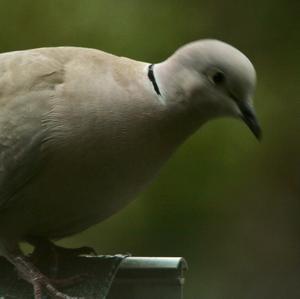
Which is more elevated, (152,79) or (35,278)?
(152,79)

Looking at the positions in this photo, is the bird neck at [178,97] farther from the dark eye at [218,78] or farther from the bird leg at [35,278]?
the bird leg at [35,278]

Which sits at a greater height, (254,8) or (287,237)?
(254,8)

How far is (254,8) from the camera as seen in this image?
16.1 ft

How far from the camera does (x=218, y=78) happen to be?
3.42 meters

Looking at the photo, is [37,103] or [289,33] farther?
[289,33]

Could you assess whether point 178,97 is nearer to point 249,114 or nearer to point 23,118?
point 249,114

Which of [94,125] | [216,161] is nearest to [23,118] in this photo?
[94,125]

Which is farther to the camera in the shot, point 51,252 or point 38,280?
point 51,252

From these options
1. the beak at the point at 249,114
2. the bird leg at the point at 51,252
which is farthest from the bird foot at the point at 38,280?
the beak at the point at 249,114

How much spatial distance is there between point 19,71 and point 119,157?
326 millimetres

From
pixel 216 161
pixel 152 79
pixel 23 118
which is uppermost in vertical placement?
pixel 152 79

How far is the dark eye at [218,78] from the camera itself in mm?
3406

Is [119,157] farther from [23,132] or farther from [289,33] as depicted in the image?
[289,33]

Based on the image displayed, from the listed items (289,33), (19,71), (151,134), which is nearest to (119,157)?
(151,134)
